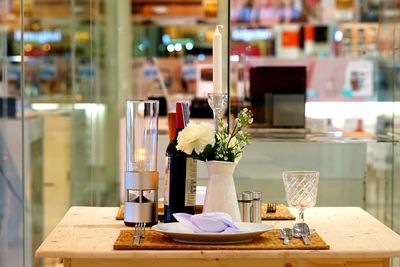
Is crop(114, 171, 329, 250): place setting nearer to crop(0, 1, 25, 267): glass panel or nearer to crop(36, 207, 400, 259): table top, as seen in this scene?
crop(36, 207, 400, 259): table top

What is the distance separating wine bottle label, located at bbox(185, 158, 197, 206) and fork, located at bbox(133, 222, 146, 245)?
0.51 feet

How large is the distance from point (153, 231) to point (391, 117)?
7.57 feet

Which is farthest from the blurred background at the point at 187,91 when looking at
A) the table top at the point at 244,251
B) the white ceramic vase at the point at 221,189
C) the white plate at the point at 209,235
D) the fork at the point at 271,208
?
the white plate at the point at 209,235

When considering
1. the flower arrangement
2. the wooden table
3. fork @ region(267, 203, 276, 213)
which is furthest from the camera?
fork @ region(267, 203, 276, 213)

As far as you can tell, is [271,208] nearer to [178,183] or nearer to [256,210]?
[256,210]

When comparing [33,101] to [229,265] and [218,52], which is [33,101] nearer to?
[218,52]

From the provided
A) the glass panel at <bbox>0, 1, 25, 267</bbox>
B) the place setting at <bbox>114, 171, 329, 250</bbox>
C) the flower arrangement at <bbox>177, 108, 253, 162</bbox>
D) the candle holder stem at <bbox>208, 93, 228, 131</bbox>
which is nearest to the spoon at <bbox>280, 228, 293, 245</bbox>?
the place setting at <bbox>114, 171, 329, 250</bbox>

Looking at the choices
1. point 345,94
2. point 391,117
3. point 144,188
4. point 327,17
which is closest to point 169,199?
point 144,188

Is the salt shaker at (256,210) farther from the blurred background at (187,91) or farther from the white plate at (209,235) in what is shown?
the blurred background at (187,91)

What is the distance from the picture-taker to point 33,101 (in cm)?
641

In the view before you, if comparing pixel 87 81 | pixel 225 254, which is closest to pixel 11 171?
pixel 87 81

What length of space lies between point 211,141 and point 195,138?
57 millimetres

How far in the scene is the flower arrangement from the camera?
2.61 meters

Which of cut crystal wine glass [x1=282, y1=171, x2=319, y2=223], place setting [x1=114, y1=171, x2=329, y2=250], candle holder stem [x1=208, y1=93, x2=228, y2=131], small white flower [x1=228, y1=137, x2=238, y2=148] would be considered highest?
candle holder stem [x1=208, y1=93, x2=228, y2=131]
